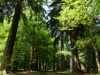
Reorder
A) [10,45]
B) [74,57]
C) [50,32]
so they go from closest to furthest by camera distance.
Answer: [10,45]
[74,57]
[50,32]

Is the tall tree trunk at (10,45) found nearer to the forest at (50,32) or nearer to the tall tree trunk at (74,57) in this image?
the forest at (50,32)

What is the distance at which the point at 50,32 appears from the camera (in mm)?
26297

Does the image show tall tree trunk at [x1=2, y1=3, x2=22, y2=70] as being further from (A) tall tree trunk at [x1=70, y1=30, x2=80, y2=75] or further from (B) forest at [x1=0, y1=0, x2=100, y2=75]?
(A) tall tree trunk at [x1=70, y1=30, x2=80, y2=75]

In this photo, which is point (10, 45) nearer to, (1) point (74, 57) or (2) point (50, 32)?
(1) point (74, 57)

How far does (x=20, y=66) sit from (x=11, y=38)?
69.7ft

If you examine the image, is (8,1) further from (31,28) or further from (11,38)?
(31,28)

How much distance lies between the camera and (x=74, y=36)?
68.6 feet

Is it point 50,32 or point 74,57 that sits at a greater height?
point 50,32

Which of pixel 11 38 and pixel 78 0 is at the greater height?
pixel 78 0

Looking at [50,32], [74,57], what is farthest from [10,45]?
[50,32]

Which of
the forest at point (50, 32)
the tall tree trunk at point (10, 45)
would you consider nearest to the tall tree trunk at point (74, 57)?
the forest at point (50, 32)

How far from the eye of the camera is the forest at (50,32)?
43.3 ft

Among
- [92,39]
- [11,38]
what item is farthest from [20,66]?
[92,39]

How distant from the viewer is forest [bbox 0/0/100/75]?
13.2 meters
